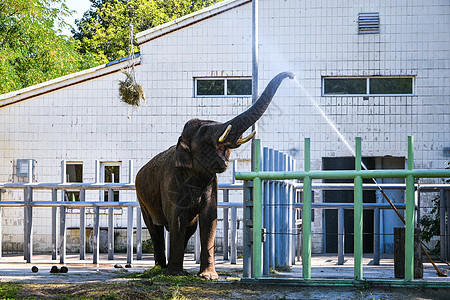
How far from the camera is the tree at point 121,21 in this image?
38.6 meters

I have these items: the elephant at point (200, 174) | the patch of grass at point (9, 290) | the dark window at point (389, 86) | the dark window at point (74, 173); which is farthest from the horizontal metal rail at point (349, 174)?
the dark window at point (74, 173)

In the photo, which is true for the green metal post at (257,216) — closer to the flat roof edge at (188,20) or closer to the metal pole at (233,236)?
the metal pole at (233,236)

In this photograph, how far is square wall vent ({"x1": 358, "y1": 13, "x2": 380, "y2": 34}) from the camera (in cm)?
1962

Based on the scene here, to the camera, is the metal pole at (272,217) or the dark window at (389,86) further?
the dark window at (389,86)

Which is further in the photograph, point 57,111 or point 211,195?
point 57,111

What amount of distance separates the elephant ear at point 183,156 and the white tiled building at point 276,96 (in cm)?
933

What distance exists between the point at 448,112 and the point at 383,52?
7.23ft

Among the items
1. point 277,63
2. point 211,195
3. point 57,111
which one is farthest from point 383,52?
point 211,195

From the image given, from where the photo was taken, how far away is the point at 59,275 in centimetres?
1157

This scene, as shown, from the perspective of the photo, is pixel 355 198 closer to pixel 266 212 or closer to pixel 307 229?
pixel 307 229

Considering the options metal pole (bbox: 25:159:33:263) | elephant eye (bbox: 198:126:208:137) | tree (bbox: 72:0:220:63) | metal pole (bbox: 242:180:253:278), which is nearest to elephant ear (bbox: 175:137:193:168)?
elephant eye (bbox: 198:126:208:137)

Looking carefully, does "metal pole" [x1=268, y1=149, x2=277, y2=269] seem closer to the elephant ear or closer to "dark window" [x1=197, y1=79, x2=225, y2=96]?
the elephant ear

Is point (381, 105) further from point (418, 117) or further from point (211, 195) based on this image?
point (211, 195)

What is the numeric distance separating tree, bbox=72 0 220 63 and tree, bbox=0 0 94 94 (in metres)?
10.4
